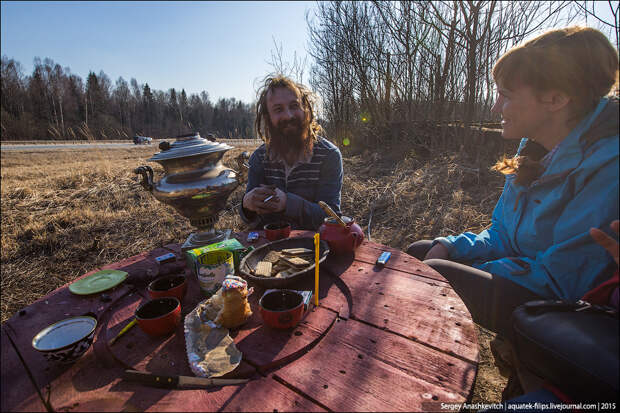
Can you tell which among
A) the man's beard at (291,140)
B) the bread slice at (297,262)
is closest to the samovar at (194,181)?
the bread slice at (297,262)

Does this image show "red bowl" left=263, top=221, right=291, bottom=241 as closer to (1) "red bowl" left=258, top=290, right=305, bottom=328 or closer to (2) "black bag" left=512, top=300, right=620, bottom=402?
(1) "red bowl" left=258, top=290, right=305, bottom=328

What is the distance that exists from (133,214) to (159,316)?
4.27 meters

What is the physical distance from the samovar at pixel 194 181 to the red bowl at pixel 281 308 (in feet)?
2.40

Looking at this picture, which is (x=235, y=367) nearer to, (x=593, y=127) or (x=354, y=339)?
(x=354, y=339)

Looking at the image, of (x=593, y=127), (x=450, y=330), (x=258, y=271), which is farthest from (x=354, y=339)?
(x=593, y=127)

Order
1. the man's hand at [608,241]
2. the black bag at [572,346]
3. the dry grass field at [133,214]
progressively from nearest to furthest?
the black bag at [572,346] < the man's hand at [608,241] < the dry grass field at [133,214]

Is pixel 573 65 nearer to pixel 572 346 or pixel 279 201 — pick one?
pixel 572 346

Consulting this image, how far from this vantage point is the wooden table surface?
72 cm

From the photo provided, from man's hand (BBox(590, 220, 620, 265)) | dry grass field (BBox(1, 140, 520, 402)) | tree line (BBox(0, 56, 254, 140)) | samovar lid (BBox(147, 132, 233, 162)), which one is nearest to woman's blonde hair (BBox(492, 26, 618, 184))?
man's hand (BBox(590, 220, 620, 265))

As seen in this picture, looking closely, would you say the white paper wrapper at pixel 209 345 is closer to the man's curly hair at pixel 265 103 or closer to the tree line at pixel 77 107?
the man's curly hair at pixel 265 103

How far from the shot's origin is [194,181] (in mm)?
1511

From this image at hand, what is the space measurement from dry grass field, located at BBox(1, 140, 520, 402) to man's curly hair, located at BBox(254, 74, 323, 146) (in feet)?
6.04

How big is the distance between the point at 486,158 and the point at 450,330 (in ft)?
16.1

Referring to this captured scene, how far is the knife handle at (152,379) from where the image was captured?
0.77 m
